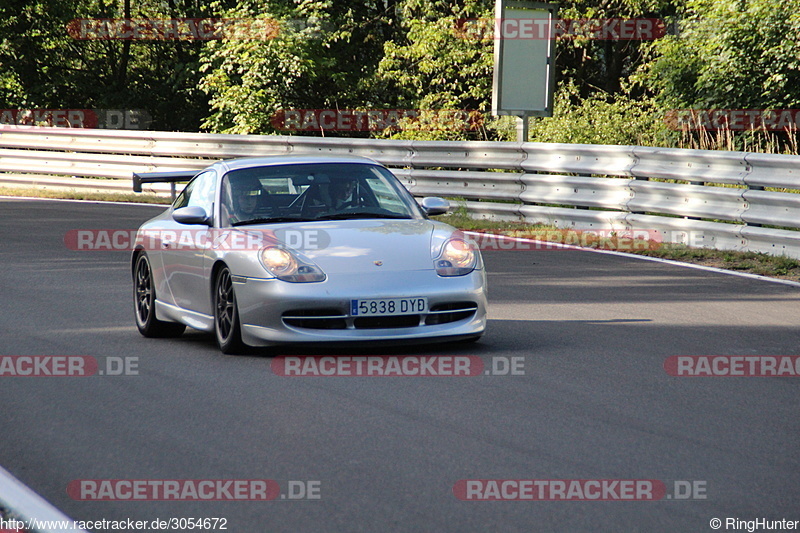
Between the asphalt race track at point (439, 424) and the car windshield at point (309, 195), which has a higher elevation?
the car windshield at point (309, 195)

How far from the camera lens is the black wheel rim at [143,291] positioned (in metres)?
9.28

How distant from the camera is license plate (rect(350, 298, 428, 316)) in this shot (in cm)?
754

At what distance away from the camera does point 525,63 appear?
19.6 metres

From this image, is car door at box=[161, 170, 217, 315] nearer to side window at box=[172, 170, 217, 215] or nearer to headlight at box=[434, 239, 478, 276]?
side window at box=[172, 170, 217, 215]

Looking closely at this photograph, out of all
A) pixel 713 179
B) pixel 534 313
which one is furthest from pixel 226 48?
pixel 534 313

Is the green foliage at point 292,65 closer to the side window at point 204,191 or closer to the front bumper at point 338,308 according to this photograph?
the side window at point 204,191

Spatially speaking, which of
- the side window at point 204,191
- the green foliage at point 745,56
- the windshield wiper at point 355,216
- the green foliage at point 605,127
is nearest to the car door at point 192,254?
the side window at point 204,191

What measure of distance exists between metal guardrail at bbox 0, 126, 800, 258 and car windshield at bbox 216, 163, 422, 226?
5446 mm

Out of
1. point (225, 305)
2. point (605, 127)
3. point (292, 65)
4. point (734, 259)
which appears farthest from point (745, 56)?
point (225, 305)

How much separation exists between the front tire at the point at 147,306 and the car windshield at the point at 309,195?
1.12 meters

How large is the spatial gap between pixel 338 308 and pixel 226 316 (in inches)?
36.6

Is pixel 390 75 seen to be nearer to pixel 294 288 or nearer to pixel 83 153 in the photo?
pixel 83 153

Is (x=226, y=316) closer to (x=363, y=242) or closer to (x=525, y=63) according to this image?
(x=363, y=242)

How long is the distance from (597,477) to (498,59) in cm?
1497
